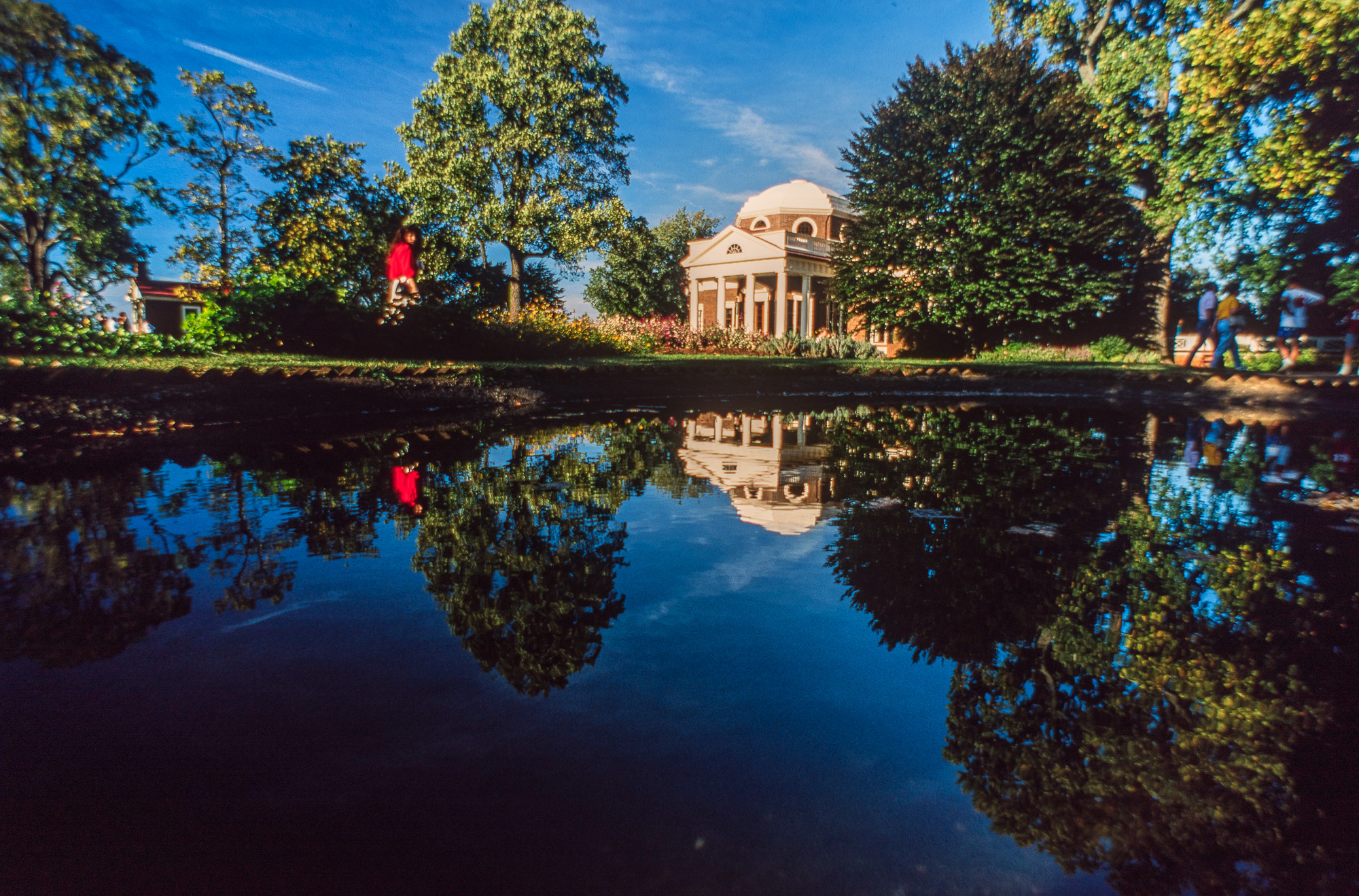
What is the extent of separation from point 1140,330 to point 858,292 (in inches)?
505

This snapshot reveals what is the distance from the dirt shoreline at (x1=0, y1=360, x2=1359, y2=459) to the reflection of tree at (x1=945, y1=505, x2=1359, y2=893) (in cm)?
762

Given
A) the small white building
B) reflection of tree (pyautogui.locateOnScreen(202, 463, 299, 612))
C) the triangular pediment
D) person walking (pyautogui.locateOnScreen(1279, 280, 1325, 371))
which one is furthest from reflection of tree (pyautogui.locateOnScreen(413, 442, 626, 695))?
the triangular pediment

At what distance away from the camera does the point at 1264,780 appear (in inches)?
66.9

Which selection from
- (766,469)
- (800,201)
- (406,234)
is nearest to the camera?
(766,469)

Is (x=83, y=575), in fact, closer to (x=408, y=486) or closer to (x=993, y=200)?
(x=408, y=486)

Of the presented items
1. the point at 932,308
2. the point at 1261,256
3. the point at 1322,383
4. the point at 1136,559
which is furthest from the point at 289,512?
the point at 1261,256

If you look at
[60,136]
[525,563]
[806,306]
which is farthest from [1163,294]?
[60,136]

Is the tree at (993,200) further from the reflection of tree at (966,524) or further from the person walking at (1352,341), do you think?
the reflection of tree at (966,524)

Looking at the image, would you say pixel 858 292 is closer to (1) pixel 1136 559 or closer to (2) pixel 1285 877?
(1) pixel 1136 559

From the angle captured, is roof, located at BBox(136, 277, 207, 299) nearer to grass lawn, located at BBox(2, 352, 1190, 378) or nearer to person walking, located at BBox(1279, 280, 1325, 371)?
grass lawn, located at BBox(2, 352, 1190, 378)

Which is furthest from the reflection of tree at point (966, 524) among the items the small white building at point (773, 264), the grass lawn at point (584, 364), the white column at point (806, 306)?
the white column at point (806, 306)

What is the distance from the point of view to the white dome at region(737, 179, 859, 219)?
42.6 m

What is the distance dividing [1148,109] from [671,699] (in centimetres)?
3016

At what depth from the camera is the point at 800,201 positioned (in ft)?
142
